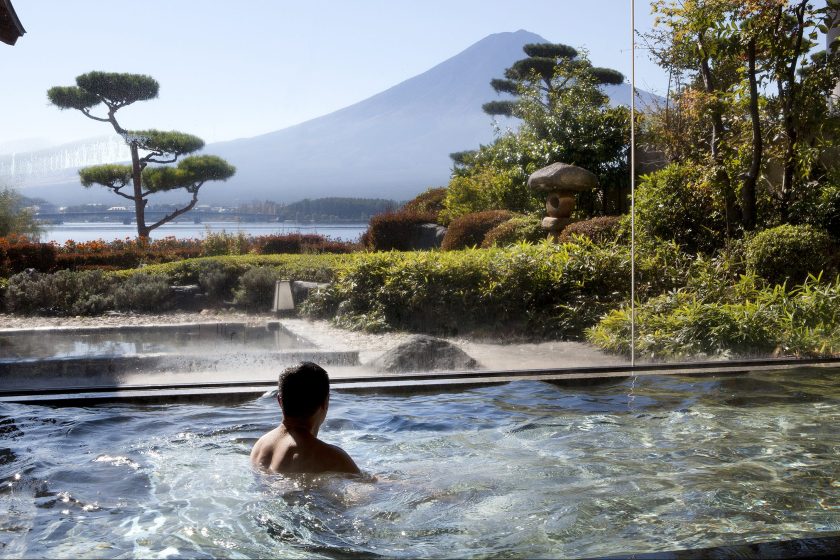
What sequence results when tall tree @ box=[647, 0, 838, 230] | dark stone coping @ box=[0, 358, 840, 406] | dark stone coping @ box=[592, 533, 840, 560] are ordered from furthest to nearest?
tall tree @ box=[647, 0, 838, 230]
dark stone coping @ box=[0, 358, 840, 406]
dark stone coping @ box=[592, 533, 840, 560]

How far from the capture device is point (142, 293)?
5707 mm

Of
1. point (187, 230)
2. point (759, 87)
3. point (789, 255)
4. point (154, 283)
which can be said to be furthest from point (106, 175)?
point (759, 87)

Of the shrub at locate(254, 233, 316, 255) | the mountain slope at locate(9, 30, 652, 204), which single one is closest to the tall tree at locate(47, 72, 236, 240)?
the mountain slope at locate(9, 30, 652, 204)

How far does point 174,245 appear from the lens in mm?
5762

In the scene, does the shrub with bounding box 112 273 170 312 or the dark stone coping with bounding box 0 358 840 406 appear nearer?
the dark stone coping with bounding box 0 358 840 406

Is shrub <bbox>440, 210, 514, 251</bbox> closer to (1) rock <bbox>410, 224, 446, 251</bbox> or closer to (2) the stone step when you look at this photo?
(1) rock <bbox>410, 224, 446, 251</bbox>

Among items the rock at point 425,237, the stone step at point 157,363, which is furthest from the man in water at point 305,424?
the rock at point 425,237

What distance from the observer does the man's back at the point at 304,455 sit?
2.68 meters

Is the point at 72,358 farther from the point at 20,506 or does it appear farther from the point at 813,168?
the point at 813,168

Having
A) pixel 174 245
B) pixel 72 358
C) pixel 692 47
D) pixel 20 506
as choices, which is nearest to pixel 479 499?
pixel 20 506

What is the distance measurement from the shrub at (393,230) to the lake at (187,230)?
123 mm

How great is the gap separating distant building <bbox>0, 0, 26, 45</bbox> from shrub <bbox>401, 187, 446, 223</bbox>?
3.05m

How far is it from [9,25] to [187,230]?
5.60 feet

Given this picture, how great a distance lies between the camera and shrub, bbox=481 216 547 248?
726cm
